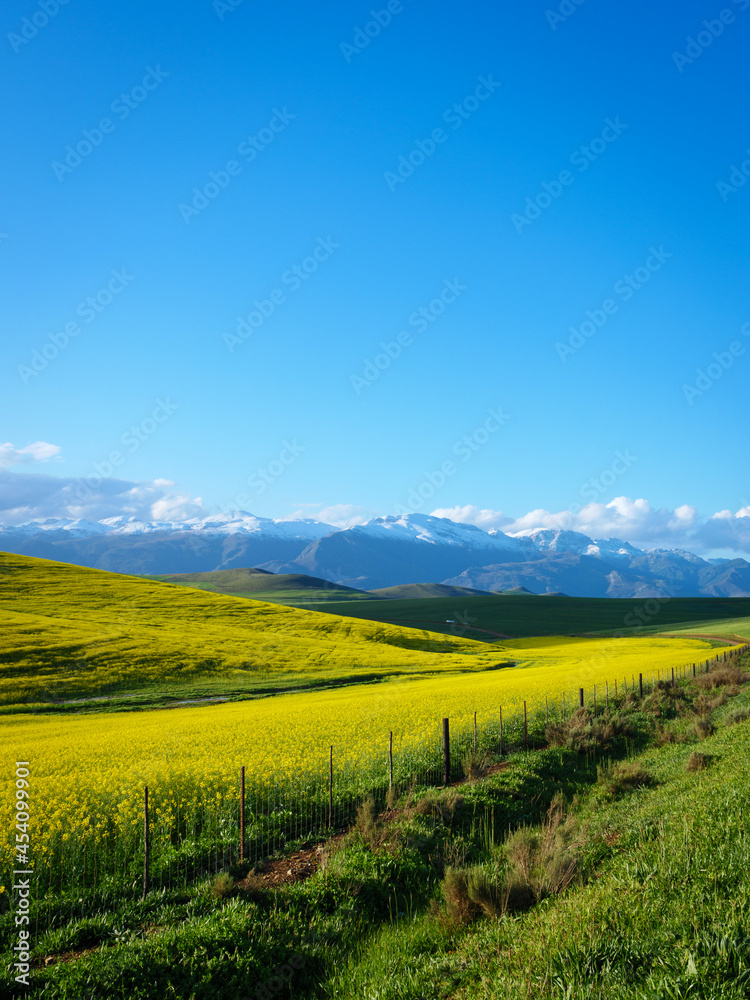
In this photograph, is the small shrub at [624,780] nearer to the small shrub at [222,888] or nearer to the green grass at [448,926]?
the green grass at [448,926]

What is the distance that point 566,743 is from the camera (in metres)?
19.2

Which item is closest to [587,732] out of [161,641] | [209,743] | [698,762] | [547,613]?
[698,762]

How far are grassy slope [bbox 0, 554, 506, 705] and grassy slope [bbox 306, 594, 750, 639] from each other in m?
42.5

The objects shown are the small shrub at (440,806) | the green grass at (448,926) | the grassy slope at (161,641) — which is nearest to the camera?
the green grass at (448,926)

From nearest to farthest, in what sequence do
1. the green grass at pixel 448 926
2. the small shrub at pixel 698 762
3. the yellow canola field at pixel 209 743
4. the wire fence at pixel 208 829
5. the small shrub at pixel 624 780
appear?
1. the green grass at pixel 448 926
2. the wire fence at pixel 208 829
3. the yellow canola field at pixel 209 743
4. the small shrub at pixel 698 762
5. the small shrub at pixel 624 780

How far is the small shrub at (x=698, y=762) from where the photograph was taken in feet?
45.1

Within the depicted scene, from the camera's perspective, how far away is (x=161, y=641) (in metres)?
46.8

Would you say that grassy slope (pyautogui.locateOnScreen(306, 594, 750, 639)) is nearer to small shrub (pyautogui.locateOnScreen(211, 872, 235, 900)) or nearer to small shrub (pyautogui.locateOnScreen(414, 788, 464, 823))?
small shrub (pyautogui.locateOnScreen(414, 788, 464, 823))

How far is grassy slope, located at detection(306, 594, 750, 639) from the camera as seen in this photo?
107375mm

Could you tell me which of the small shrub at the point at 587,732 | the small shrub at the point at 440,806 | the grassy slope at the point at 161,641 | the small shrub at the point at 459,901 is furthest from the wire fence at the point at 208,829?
the grassy slope at the point at 161,641

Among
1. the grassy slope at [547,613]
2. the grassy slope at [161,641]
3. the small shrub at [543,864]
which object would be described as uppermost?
the small shrub at [543,864]

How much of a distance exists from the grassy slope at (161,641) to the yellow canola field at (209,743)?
7.87m

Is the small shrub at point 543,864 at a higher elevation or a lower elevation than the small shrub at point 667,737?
higher

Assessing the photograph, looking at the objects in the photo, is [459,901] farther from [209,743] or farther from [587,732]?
[209,743]
